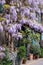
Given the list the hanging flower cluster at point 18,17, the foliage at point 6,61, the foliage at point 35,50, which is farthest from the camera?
the foliage at point 35,50

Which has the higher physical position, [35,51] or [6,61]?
[6,61]

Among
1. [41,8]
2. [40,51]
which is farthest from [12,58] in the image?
[40,51]

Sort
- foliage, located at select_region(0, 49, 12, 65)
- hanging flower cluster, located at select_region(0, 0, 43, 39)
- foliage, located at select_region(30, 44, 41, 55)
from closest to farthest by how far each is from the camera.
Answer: hanging flower cluster, located at select_region(0, 0, 43, 39) < foliage, located at select_region(0, 49, 12, 65) < foliage, located at select_region(30, 44, 41, 55)

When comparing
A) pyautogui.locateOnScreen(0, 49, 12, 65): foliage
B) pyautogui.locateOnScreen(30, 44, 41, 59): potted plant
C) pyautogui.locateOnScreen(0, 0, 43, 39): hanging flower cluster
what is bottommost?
pyautogui.locateOnScreen(30, 44, 41, 59): potted plant

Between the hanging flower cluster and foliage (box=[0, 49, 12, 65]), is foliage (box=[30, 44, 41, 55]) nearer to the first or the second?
foliage (box=[0, 49, 12, 65])

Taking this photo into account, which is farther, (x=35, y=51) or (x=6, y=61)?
(x=35, y=51)

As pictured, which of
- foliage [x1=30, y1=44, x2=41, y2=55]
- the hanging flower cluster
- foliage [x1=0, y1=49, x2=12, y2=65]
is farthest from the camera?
foliage [x1=30, y1=44, x2=41, y2=55]

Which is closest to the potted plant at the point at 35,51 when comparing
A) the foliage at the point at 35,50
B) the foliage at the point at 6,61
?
the foliage at the point at 35,50

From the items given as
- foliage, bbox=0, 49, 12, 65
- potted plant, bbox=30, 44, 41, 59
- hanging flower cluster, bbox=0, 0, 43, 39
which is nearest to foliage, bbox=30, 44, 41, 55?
potted plant, bbox=30, 44, 41, 59

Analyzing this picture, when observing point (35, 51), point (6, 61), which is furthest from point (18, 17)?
point (35, 51)

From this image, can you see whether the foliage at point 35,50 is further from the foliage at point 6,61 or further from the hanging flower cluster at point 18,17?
the hanging flower cluster at point 18,17

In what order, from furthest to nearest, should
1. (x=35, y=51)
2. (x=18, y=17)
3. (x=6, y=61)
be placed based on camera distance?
(x=35, y=51)
(x=6, y=61)
(x=18, y=17)

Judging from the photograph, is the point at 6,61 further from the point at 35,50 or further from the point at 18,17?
the point at 35,50

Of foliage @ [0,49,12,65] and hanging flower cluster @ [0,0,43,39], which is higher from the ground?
hanging flower cluster @ [0,0,43,39]
